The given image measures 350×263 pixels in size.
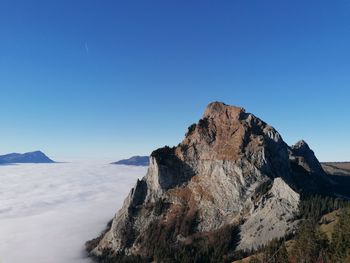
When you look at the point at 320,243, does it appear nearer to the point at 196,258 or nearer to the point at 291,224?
the point at 291,224

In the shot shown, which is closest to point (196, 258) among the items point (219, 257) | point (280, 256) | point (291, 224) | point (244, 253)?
point (219, 257)

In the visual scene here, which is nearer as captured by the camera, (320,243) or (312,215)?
(320,243)

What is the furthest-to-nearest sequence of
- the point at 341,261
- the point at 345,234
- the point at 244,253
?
the point at 244,253 → the point at 345,234 → the point at 341,261

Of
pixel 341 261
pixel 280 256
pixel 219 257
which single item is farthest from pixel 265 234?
pixel 341 261

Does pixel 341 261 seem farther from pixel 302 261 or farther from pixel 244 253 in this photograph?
pixel 244 253

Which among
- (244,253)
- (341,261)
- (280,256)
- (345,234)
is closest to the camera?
(341,261)

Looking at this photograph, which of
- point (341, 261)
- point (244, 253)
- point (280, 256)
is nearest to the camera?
point (341, 261)

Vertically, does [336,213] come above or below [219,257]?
above

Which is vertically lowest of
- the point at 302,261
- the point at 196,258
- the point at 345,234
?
the point at 196,258

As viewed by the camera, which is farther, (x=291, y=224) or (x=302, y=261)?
(x=291, y=224)
